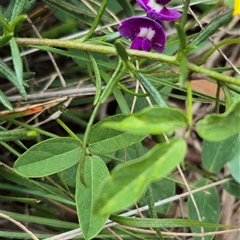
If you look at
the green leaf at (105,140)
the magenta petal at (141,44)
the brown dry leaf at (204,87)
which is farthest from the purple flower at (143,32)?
the brown dry leaf at (204,87)

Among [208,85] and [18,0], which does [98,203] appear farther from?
[208,85]

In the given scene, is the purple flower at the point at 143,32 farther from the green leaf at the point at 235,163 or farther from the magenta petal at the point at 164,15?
the green leaf at the point at 235,163

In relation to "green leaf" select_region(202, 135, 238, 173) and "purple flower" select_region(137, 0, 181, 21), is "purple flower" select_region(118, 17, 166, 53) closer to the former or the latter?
"purple flower" select_region(137, 0, 181, 21)

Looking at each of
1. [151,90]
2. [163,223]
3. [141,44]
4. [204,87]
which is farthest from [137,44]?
[204,87]

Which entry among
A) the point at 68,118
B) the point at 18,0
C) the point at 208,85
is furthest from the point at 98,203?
the point at 208,85

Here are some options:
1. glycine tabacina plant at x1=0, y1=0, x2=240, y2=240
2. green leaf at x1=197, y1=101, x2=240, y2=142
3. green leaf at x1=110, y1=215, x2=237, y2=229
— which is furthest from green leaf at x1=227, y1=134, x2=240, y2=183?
green leaf at x1=197, y1=101, x2=240, y2=142

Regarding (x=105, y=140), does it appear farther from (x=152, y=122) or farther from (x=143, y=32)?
(x=152, y=122)
